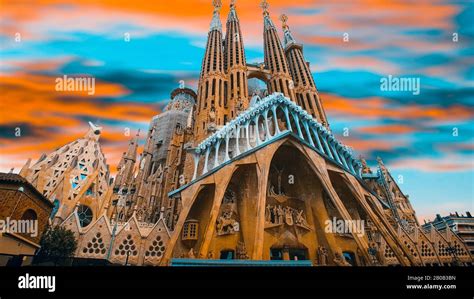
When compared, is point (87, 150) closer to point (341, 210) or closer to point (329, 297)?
point (341, 210)

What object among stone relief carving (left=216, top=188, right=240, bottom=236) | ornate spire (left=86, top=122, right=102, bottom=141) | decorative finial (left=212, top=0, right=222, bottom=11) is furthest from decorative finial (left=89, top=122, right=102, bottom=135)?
decorative finial (left=212, top=0, right=222, bottom=11)

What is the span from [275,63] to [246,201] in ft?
94.9

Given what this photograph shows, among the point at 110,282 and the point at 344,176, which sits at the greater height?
the point at 344,176

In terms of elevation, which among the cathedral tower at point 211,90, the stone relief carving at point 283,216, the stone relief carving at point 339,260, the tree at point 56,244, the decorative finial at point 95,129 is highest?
the cathedral tower at point 211,90

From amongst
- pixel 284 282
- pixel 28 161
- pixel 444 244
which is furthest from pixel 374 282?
pixel 28 161

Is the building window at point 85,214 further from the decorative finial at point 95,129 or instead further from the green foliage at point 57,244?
the decorative finial at point 95,129

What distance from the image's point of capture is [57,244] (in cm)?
1759

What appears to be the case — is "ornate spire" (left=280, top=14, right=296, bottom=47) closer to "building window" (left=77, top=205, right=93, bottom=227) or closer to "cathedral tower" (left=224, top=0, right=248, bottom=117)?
"cathedral tower" (left=224, top=0, right=248, bottom=117)

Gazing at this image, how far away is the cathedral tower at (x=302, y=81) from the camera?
124 feet

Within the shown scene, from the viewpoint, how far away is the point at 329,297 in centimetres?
480

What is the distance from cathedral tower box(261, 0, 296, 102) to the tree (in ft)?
105

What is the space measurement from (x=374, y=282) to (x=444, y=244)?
100ft

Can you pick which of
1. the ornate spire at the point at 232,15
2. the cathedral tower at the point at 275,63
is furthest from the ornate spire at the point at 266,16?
the ornate spire at the point at 232,15

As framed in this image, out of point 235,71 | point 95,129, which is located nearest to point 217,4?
point 235,71
